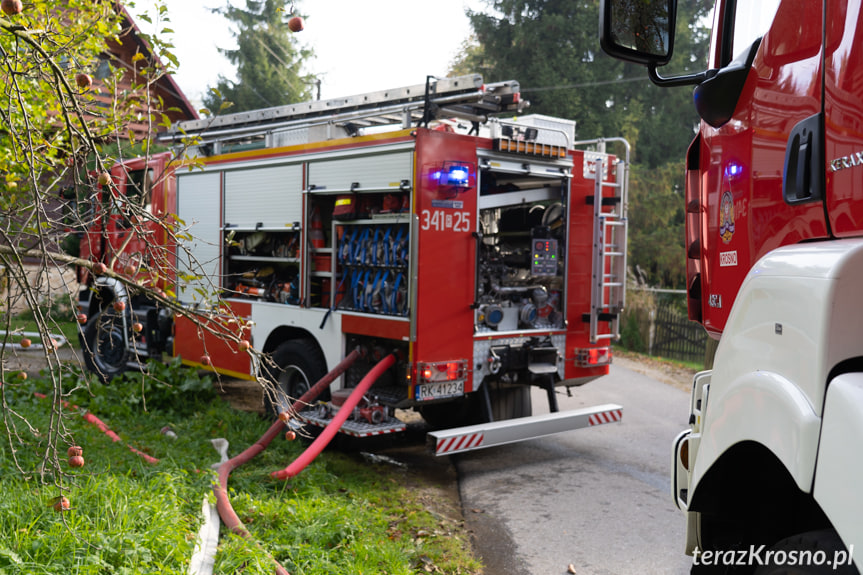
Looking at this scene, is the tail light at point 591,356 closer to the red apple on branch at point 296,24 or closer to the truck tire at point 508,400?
the truck tire at point 508,400

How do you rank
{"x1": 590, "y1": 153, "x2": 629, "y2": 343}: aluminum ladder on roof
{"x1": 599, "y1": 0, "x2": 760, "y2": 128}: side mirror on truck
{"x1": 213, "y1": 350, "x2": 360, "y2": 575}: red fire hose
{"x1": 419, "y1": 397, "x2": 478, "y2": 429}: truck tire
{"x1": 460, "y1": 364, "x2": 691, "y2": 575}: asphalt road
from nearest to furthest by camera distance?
1. {"x1": 599, "y1": 0, "x2": 760, "y2": 128}: side mirror on truck
2. {"x1": 213, "y1": 350, "x2": 360, "y2": 575}: red fire hose
3. {"x1": 460, "y1": 364, "x2": 691, "y2": 575}: asphalt road
4. {"x1": 590, "y1": 153, "x2": 629, "y2": 343}: aluminum ladder on roof
5. {"x1": 419, "y1": 397, "x2": 478, "y2": 429}: truck tire

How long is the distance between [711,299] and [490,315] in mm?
3896

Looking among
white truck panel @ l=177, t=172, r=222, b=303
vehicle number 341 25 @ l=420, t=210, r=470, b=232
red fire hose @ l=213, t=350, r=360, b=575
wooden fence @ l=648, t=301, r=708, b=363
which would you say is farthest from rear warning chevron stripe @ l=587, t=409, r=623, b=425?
wooden fence @ l=648, t=301, r=708, b=363

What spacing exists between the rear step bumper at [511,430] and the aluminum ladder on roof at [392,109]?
8.32 ft

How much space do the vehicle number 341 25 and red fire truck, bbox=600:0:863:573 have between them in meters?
3.31

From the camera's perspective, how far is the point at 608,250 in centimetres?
730

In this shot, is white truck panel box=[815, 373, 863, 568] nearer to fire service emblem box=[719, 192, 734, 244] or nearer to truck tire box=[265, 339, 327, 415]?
fire service emblem box=[719, 192, 734, 244]

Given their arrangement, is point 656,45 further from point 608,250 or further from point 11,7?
point 608,250

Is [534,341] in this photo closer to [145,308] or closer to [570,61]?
[145,308]

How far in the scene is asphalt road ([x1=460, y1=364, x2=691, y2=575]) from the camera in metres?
4.73

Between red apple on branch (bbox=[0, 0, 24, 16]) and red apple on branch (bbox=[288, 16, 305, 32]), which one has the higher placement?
red apple on branch (bbox=[288, 16, 305, 32])

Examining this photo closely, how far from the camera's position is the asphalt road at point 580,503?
473 centimetres

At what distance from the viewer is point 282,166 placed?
741cm

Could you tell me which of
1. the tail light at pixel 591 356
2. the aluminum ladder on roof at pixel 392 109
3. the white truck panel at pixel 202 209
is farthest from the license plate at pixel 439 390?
the white truck panel at pixel 202 209
